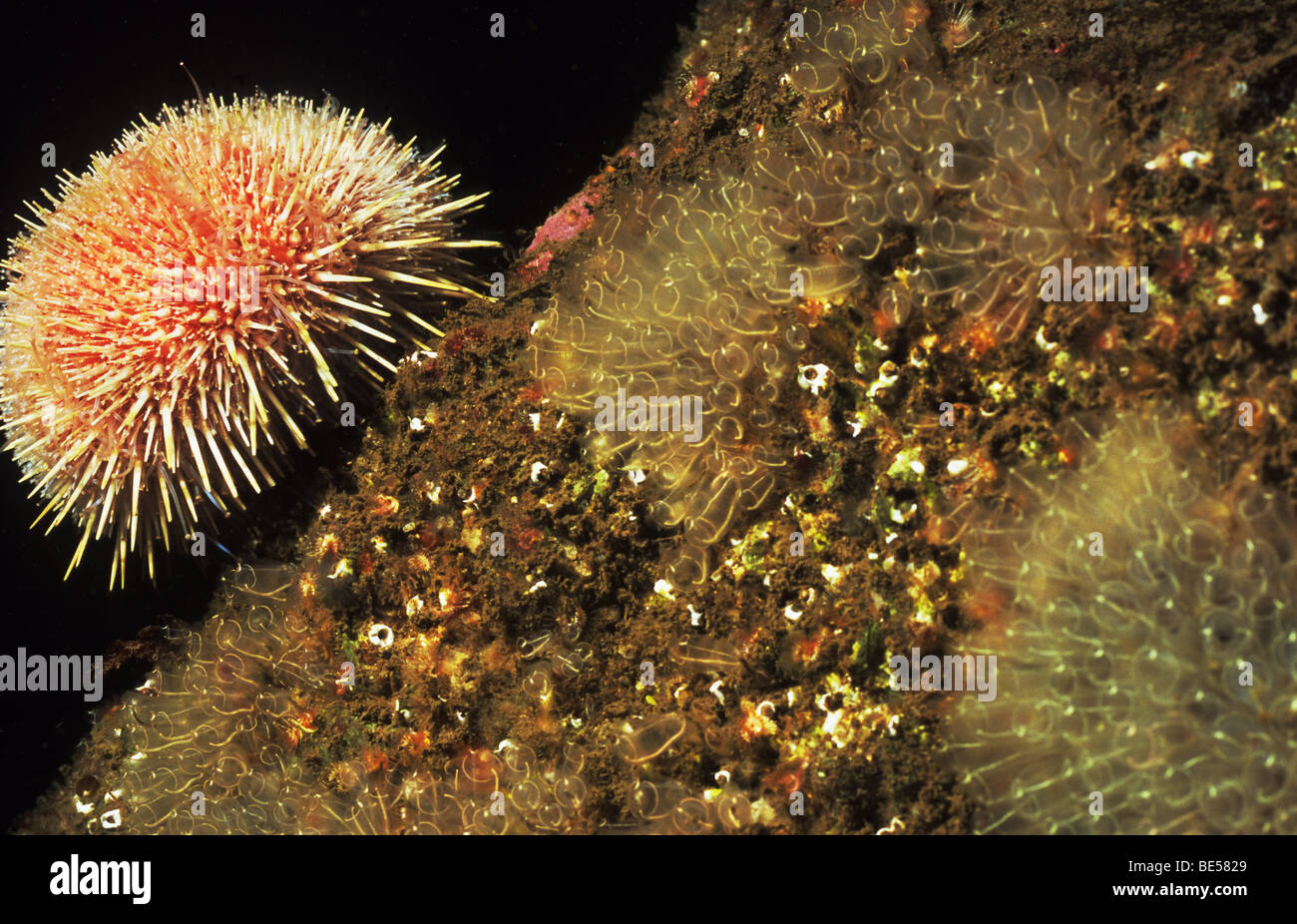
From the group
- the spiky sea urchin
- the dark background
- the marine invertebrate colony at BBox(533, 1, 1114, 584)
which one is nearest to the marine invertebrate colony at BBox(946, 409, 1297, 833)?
the marine invertebrate colony at BBox(533, 1, 1114, 584)

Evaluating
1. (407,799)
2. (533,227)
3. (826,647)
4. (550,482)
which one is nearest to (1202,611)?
(826,647)

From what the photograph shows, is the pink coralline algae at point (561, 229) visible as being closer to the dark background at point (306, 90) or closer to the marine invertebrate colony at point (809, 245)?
the dark background at point (306, 90)

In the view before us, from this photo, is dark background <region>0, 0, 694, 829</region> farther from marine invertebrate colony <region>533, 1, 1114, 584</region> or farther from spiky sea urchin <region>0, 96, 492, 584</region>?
marine invertebrate colony <region>533, 1, 1114, 584</region>

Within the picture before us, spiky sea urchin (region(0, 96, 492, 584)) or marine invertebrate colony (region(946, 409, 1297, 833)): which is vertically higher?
spiky sea urchin (region(0, 96, 492, 584))

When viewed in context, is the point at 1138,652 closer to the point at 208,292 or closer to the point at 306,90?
the point at 208,292

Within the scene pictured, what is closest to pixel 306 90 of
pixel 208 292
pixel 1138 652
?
pixel 208 292
